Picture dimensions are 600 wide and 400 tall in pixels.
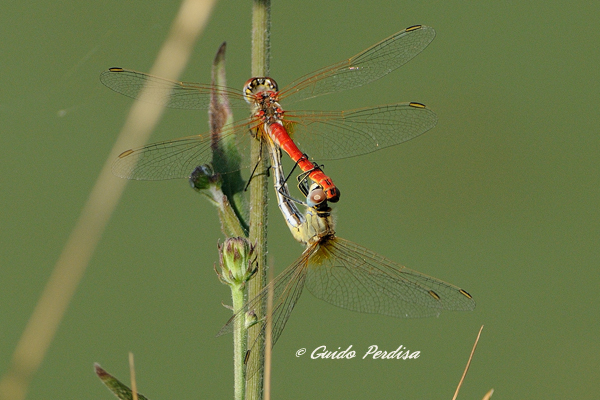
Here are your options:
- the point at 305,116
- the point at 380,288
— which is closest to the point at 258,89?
the point at 305,116

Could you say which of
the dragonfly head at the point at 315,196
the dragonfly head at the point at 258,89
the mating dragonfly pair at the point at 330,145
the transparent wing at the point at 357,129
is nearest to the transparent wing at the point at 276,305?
the mating dragonfly pair at the point at 330,145

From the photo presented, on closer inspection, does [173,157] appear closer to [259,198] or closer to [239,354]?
[259,198]


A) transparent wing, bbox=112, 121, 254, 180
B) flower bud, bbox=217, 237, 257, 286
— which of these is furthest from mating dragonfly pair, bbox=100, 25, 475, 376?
flower bud, bbox=217, 237, 257, 286

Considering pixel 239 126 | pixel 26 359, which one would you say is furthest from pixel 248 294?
pixel 26 359

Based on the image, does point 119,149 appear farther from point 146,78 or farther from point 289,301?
point 289,301

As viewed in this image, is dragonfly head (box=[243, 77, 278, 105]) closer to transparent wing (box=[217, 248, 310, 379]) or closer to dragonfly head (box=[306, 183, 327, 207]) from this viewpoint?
dragonfly head (box=[306, 183, 327, 207])

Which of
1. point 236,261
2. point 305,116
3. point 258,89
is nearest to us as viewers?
point 236,261

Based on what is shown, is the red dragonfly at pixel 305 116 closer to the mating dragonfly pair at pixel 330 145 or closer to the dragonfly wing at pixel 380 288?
the mating dragonfly pair at pixel 330 145
